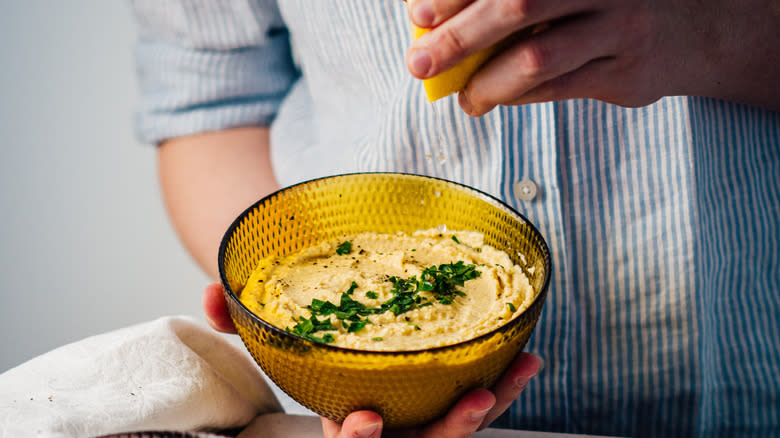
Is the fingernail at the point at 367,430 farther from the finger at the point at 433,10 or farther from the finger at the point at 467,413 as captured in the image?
the finger at the point at 433,10

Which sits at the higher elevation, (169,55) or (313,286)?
(169,55)

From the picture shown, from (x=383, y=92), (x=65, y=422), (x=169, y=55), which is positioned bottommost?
(x=65, y=422)

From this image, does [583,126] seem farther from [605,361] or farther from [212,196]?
[212,196]

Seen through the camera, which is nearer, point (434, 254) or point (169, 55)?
point (434, 254)

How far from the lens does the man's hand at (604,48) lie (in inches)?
23.1

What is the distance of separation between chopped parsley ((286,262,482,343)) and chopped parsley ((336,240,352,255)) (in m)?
0.10

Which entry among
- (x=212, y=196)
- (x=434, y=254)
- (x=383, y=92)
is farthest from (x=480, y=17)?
(x=212, y=196)

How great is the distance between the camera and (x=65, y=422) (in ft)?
2.12

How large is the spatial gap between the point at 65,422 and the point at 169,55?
0.88 metres

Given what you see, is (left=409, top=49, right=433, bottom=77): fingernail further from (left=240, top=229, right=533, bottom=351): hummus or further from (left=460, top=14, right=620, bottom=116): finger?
(left=240, top=229, right=533, bottom=351): hummus

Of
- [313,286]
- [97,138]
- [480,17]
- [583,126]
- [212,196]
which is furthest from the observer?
[97,138]

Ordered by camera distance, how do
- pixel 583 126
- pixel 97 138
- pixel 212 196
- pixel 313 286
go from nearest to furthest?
pixel 313 286 < pixel 583 126 < pixel 212 196 < pixel 97 138

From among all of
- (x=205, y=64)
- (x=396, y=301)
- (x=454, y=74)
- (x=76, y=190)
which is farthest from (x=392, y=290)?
(x=76, y=190)

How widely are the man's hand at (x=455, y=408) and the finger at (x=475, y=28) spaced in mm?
324
